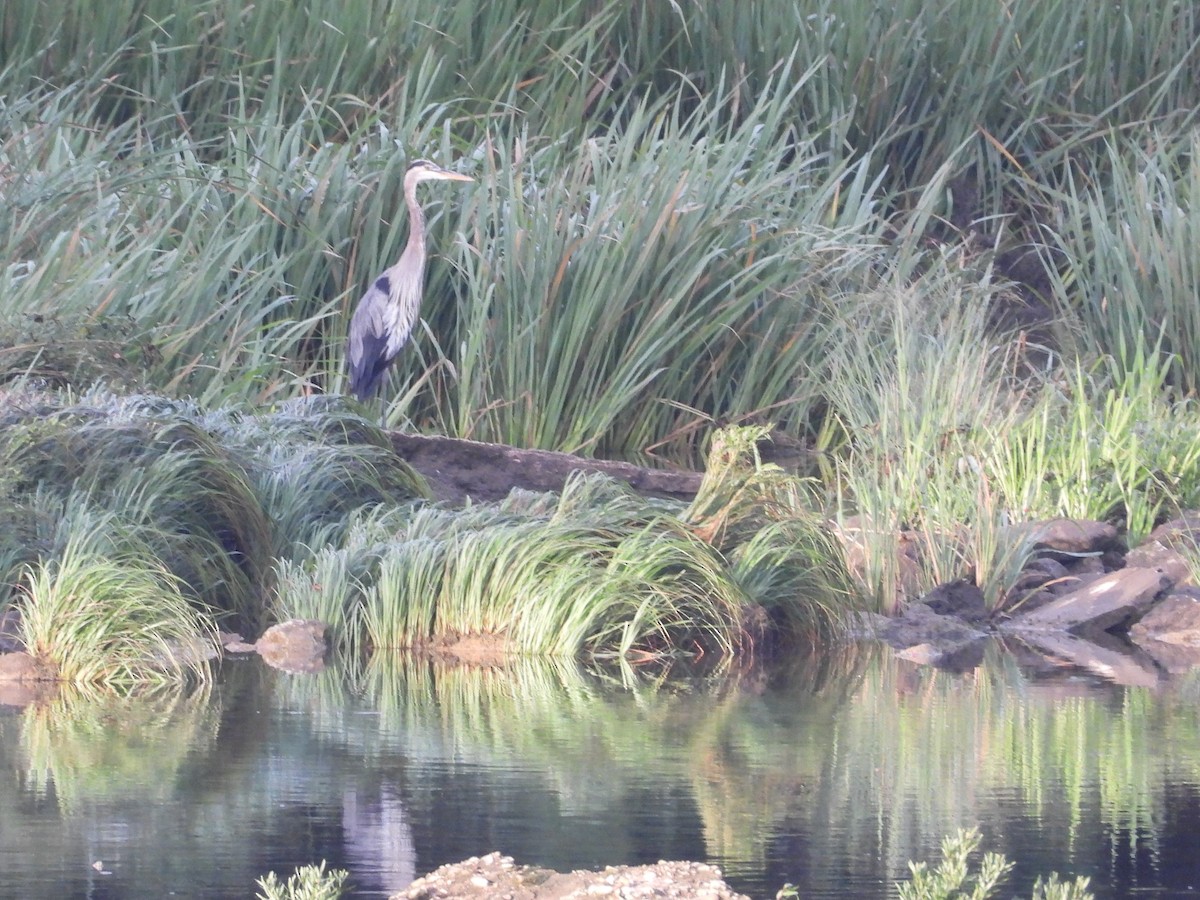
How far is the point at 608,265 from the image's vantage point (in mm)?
10539

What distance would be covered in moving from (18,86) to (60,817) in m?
8.65

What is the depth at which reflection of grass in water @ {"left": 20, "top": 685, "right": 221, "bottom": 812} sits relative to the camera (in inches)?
188

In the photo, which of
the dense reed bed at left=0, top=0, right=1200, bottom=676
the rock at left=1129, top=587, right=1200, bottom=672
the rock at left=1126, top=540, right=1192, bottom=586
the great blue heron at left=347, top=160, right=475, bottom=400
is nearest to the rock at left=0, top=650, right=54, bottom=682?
the dense reed bed at left=0, top=0, right=1200, bottom=676

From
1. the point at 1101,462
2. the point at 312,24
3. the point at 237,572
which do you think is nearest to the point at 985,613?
the point at 1101,462

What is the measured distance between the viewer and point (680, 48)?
14055 mm

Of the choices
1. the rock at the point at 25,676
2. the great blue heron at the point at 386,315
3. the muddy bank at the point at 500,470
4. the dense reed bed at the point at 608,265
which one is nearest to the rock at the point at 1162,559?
the dense reed bed at the point at 608,265

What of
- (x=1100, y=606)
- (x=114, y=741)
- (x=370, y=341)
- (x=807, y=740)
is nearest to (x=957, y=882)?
(x=807, y=740)

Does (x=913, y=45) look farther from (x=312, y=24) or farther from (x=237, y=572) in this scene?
(x=237, y=572)

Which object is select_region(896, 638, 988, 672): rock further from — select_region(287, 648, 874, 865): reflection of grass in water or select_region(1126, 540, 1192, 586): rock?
select_region(1126, 540, 1192, 586): rock

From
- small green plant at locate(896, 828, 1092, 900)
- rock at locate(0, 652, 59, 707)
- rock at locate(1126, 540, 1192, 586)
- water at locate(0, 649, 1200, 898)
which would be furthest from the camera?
rock at locate(1126, 540, 1192, 586)

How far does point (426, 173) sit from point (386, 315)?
1.04m

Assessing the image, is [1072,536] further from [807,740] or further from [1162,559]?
[807,740]

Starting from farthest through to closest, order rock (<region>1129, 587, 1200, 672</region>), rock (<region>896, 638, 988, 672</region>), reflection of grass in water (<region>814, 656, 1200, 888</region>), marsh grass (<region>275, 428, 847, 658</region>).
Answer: rock (<region>1129, 587, 1200, 672</region>) < marsh grass (<region>275, 428, 847, 658</region>) < rock (<region>896, 638, 988, 672</region>) < reflection of grass in water (<region>814, 656, 1200, 888</region>)

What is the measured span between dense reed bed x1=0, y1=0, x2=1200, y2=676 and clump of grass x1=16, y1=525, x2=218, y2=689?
15.3 inches
